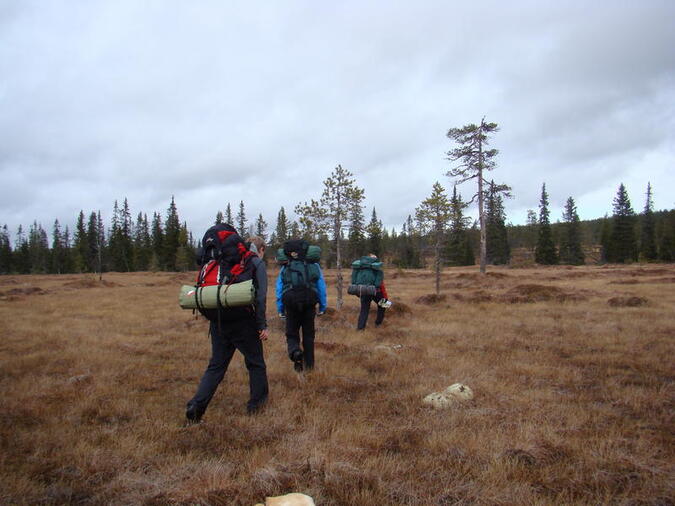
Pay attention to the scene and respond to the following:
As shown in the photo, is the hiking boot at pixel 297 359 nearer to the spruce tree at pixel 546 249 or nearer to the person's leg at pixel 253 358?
the person's leg at pixel 253 358

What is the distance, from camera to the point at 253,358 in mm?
4145

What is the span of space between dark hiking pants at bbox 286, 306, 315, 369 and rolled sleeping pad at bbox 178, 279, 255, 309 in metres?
1.84

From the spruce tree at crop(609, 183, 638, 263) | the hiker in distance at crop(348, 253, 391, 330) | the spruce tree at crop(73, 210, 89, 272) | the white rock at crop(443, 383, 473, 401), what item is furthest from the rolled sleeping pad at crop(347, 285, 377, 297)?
the spruce tree at crop(73, 210, 89, 272)

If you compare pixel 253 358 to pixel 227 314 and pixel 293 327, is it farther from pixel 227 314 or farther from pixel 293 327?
pixel 293 327

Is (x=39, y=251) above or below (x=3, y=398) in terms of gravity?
above

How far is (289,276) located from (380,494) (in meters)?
3.37

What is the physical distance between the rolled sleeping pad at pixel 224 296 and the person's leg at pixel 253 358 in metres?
0.38

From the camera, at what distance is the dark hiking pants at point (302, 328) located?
557cm

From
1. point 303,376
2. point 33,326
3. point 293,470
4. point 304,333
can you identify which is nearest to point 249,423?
point 293,470

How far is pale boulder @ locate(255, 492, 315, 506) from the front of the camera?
2342 millimetres

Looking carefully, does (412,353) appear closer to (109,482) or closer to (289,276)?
(289,276)

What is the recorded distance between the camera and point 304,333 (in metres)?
5.74

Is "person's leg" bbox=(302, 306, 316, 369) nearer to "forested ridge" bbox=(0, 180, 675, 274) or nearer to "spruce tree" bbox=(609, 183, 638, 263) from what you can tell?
"forested ridge" bbox=(0, 180, 675, 274)

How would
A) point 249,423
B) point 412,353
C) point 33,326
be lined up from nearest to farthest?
point 249,423 → point 412,353 → point 33,326
